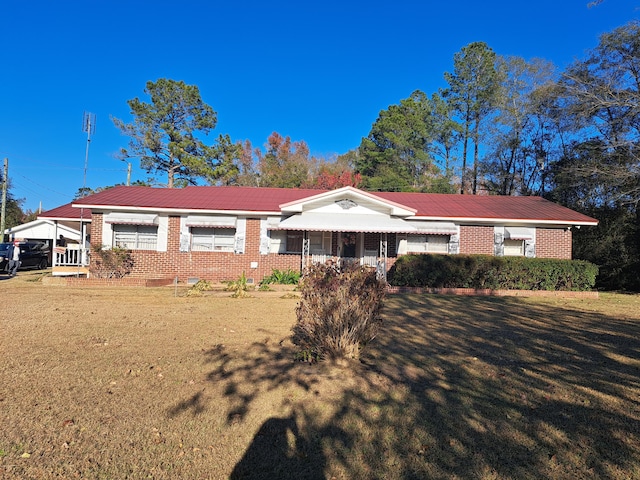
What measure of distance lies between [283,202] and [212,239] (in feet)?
11.3

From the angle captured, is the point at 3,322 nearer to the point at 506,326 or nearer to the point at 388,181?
the point at 506,326

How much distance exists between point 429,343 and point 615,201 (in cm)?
1603

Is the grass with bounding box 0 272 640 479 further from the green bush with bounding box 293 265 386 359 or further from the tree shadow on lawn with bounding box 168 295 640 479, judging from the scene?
the green bush with bounding box 293 265 386 359

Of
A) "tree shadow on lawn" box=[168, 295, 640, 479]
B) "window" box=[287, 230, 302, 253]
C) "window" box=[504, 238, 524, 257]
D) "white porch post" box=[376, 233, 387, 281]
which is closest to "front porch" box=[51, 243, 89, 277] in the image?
"window" box=[287, 230, 302, 253]

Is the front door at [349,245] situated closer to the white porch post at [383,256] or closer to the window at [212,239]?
the white porch post at [383,256]

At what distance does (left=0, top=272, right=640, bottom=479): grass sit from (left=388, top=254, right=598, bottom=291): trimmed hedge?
219 inches

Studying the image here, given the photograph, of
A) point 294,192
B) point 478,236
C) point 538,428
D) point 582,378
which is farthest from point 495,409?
point 294,192

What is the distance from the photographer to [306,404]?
3760mm

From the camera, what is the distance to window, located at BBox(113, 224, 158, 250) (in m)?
14.7

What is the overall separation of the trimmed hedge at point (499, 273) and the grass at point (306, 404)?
5.57 metres

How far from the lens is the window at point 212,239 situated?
14.9 meters

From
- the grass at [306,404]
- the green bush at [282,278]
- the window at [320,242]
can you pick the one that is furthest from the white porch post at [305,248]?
the grass at [306,404]

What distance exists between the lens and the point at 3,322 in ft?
22.5

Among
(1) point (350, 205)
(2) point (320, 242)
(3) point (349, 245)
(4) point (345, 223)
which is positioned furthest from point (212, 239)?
(3) point (349, 245)
